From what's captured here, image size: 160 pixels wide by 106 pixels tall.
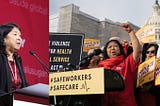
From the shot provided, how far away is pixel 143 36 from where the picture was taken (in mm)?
5672

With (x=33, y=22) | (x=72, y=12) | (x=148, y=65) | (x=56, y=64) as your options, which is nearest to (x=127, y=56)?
(x=148, y=65)

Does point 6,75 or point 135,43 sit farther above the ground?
point 135,43

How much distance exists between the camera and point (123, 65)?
4.54m

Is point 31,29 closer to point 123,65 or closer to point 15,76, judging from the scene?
point 15,76

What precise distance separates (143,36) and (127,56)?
100cm

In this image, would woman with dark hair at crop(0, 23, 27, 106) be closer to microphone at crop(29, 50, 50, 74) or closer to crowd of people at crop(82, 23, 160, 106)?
microphone at crop(29, 50, 50, 74)

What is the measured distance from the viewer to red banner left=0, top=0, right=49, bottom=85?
10.5ft

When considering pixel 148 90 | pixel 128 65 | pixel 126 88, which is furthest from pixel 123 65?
pixel 148 90

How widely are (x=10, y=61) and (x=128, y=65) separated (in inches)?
66.1

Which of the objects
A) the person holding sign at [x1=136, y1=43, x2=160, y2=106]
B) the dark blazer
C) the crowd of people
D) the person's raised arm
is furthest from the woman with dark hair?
the person holding sign at [x1=136, y1=43, x2=160, y2=106]

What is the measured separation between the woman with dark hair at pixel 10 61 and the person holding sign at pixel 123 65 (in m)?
1.39

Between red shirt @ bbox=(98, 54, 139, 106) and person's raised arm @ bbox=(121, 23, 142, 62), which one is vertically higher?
person's raised arm @ bbox=(121, 23, 142, 62)

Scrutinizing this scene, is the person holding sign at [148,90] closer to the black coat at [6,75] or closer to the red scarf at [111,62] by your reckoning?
the red scarf at [111,62]

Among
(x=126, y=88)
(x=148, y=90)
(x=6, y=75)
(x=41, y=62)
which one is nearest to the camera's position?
(x=6, y=75)
